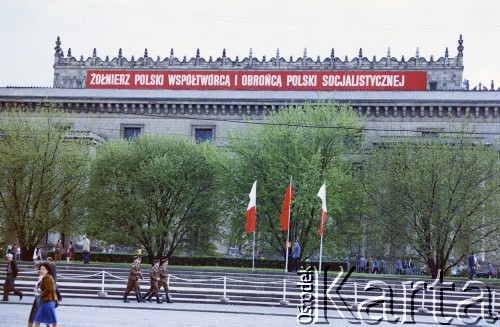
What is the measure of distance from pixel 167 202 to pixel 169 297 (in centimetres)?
1957

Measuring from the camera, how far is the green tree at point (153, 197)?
171 ft

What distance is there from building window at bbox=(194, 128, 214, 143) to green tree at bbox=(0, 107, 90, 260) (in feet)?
44.4

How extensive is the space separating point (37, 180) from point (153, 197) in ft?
23.6

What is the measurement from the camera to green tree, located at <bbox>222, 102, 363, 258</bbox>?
166 feet

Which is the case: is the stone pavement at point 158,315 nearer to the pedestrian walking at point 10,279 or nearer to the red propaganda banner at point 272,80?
the pedestrian walking at point 10,279

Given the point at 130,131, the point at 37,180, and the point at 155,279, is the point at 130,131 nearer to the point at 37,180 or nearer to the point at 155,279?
the point at 37,180

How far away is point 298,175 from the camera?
50875mm

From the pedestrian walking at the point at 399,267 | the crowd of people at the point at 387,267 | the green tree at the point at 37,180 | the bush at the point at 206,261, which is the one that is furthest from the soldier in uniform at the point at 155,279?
the pedestrian walking at the point at 399,267

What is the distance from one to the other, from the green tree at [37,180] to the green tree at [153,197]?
1.60 m

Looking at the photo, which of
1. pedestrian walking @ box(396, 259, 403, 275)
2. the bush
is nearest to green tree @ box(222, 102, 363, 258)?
the bush

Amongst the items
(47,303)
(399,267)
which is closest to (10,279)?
(47,303)

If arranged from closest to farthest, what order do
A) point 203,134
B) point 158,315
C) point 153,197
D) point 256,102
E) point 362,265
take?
point 158,315, point 153,197, point 362,265, point 256,102, point 203,134

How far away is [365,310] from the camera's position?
1272 inches

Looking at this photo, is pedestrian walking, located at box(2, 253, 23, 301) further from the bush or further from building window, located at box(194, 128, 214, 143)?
building window, located at box(194, 128, 214, 143)
